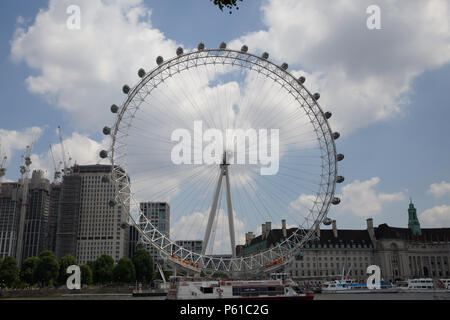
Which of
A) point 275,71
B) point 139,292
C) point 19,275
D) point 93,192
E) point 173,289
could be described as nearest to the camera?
point 173,289

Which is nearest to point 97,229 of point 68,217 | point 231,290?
point 68,217

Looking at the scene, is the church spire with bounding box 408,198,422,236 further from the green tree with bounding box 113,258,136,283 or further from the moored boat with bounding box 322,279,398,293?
the green tree with bounding box 113,258,136,283

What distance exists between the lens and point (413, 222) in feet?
522

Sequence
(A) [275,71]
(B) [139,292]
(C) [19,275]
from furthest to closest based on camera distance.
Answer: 1. (C) [19,275]
2. (B) [139,292]
3. (A) [275,71]

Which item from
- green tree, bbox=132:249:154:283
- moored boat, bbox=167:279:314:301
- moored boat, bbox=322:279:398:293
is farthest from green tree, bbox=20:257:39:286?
moored boat, bbox=322:279:398:293

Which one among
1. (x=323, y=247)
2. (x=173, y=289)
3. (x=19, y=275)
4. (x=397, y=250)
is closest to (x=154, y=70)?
(x=173, y=289)

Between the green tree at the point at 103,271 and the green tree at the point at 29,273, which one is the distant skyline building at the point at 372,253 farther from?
the green tree at the point at 29,273

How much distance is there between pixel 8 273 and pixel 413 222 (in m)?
132

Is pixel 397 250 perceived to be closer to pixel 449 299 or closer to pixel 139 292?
pixel 449 299

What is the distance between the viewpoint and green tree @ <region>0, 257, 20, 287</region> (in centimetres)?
9450

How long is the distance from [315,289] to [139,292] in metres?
43.0

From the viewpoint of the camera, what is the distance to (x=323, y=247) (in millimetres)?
148250

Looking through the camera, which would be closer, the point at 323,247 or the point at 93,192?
the point at 323,247

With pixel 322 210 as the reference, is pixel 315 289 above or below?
below
